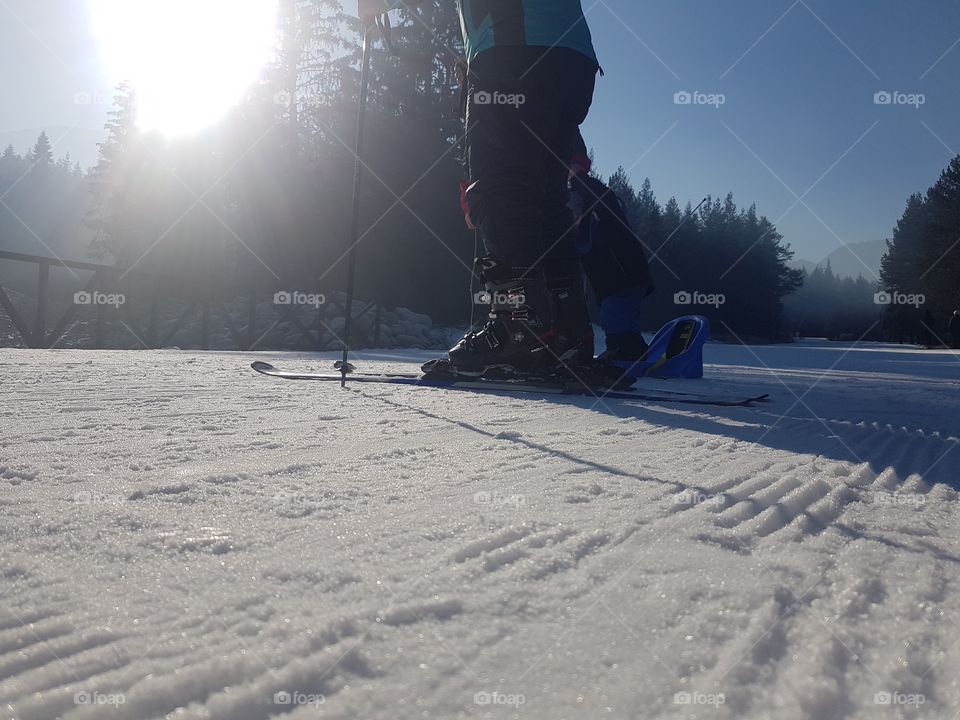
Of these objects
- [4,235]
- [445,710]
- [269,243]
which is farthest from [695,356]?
[4,235]

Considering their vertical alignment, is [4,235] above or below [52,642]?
above

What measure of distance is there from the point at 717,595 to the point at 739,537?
16cm

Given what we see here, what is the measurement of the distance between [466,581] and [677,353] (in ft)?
10.4

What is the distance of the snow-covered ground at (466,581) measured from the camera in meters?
0.39

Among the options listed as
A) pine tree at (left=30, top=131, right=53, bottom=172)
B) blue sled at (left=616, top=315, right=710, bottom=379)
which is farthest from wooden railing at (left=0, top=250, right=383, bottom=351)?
pine tree at (left=30, top=131, right=53, bottom=172)

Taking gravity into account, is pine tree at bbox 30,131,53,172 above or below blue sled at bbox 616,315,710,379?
above

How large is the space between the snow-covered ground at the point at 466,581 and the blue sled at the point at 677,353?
2.32 metres

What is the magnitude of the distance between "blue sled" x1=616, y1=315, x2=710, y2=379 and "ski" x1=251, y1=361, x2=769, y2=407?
3.69ft

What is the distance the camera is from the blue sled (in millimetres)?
3425

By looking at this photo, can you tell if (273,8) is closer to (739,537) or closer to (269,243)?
(269,243)

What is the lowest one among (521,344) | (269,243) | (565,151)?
(521,344)

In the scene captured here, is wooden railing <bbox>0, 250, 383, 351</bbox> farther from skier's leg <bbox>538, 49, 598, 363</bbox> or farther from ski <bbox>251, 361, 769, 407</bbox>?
skier's leg <bbox>538, 49, 598, 363</bbox>

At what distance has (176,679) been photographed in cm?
39

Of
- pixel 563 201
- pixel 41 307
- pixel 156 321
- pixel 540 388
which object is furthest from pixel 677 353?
pixel 156 321
